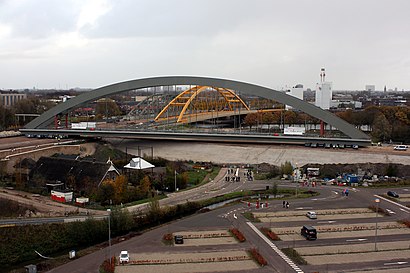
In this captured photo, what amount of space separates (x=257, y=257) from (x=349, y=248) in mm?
3899

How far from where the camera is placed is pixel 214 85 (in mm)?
42719

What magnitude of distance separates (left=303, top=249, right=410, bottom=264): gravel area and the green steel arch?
2194cm

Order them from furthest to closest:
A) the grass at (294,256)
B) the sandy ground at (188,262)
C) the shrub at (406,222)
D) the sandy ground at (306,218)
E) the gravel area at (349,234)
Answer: the sandy ground at (306,218) < the shrub at (406,222) < the gravel area at (349,234) < the grass at (294,256) < the sandy ground at (188,262)

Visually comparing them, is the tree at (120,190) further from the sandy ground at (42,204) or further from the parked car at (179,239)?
the parked car at (179,239)

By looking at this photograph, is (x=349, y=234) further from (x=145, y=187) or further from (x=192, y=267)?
(x=145, y=187)

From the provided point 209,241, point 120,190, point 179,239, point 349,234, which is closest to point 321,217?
point 349,234

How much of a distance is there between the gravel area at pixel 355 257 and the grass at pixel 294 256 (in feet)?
0.71

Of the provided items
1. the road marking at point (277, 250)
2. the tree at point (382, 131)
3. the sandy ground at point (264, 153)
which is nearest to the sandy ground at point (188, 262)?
the road marking at point (277, 250)

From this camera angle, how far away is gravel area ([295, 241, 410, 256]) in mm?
16328

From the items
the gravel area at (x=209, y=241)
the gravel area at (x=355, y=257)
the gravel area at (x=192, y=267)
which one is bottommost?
the gravel area at (x=192, y=267)

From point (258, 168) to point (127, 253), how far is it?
64.8ft

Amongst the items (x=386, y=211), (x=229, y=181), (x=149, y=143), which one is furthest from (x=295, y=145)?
(x=386, y=211)

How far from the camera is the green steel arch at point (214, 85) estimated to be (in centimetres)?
3778

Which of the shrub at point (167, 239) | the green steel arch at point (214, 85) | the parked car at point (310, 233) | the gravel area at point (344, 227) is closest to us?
the shrub at point (167, 239)
